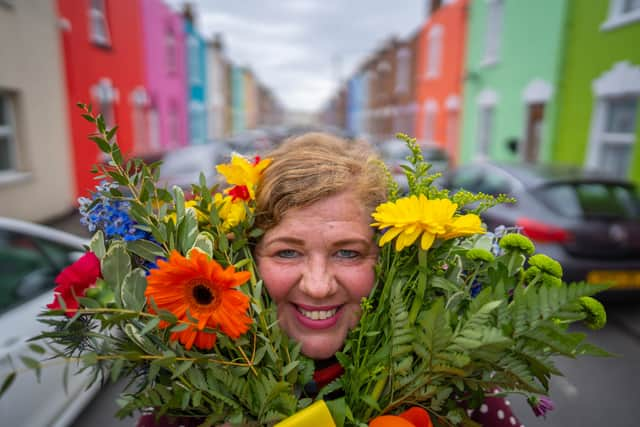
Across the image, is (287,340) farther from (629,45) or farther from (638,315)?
(629,45)

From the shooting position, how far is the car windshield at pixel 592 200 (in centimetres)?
438

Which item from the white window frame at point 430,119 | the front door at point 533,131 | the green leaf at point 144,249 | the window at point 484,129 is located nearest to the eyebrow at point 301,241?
the green leaf at point 144,249

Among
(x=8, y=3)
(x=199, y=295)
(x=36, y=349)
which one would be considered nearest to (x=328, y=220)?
(x=199, y=295)

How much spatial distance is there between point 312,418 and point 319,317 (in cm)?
31

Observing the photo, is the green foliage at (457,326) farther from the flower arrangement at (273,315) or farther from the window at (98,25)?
the window at (98,25)

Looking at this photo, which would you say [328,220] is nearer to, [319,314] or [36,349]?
[319,314]

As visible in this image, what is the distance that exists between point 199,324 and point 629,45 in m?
8.55

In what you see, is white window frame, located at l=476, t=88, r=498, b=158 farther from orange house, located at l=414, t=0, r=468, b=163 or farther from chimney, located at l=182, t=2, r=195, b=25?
chimney, located at l=182, t=2, r=195, b=25

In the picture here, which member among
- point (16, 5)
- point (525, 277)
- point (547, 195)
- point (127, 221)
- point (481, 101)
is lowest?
point (547, 195)

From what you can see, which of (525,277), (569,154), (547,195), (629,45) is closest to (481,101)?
(569,154)

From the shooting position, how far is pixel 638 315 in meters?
4.61

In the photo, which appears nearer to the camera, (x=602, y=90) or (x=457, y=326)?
(x=457, y=326)

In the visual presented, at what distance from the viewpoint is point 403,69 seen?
22.6 metres

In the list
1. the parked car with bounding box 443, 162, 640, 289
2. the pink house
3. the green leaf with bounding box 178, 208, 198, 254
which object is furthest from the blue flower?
the pink house
